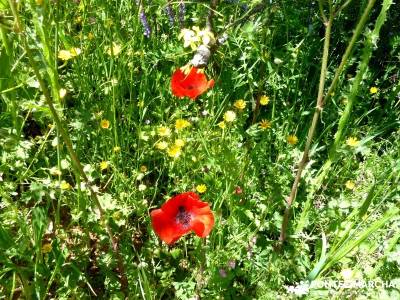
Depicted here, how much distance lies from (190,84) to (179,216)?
21.1 inches

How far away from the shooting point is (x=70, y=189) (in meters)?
1.79

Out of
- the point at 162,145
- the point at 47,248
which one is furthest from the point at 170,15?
the point at 47,248

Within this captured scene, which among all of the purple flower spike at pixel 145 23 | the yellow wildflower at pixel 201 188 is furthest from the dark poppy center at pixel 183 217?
the purple flower spike at pixel 145 23

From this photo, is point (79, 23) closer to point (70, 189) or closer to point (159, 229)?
point (70, 189)

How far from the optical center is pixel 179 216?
1.53 meters

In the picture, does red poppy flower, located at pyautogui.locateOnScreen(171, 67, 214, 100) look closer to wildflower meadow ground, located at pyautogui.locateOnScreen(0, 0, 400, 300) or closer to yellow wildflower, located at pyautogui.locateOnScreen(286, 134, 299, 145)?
wildflower meadow ground, located at pyautogui.locateOnScreen(0, 0, 400, 300)

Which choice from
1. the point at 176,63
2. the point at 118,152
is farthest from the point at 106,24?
the point at 118,152

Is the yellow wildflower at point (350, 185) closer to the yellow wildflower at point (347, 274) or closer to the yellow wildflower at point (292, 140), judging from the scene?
the yellow wildflower at point (292, 140)

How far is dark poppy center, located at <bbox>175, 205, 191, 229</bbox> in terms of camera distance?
1.50m

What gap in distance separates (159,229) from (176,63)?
A: 92 cm

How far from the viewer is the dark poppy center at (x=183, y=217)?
150 centimetres

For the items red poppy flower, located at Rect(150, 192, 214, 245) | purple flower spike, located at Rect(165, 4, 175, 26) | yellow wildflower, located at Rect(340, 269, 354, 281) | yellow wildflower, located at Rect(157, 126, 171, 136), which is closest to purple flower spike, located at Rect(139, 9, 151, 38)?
purple flower spike, located at Rect(165, 4, 175, 26)

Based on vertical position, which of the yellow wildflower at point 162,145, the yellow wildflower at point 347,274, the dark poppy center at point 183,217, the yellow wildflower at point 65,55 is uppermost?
the yellow wildflower at point 65,55

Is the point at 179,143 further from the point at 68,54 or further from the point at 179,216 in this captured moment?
the point at 68,54
